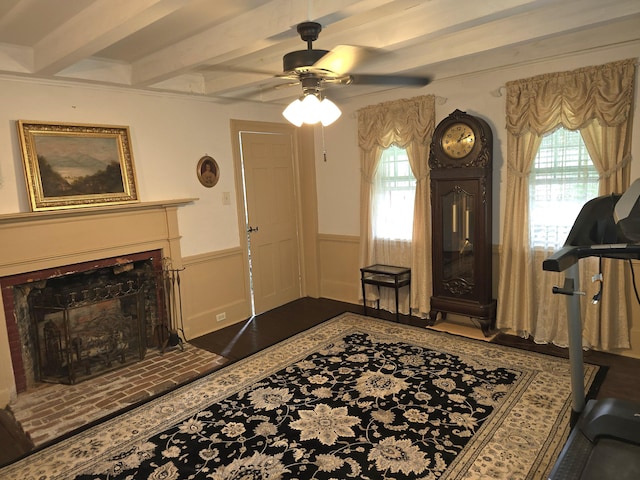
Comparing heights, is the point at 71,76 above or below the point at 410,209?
above

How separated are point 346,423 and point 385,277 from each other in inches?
83.0

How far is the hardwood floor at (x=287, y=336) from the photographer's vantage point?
2.85 meters

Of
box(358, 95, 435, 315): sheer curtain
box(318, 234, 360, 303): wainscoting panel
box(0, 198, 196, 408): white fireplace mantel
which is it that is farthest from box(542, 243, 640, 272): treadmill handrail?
box(0, 198, 196, 408): white fireplace mantel

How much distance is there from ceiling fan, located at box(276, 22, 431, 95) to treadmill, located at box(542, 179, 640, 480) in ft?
4.09

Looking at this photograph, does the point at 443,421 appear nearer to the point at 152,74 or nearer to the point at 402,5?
the point at 402,5

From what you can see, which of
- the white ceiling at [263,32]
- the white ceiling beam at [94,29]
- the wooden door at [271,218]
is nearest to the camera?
the white ceiling beam at [94,29]

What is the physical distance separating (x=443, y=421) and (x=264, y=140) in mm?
3467

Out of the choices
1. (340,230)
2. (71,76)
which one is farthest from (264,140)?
(71,76)

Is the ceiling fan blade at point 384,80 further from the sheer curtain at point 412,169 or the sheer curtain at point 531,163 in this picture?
the sheer curtain at point 412,169

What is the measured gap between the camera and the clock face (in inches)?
149

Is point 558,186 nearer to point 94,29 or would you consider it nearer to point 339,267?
point 339,267

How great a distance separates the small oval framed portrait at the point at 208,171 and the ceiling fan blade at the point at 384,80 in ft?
7.97

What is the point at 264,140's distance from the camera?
490 centimetres

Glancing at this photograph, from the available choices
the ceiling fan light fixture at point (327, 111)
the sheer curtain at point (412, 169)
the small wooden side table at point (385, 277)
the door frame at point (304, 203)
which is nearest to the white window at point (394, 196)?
the sheer curtain at point (412, 169)
